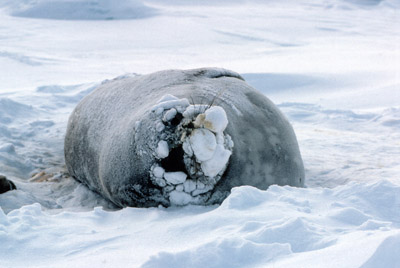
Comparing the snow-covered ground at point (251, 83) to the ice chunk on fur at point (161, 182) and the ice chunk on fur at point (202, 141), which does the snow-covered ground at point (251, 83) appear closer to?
the ice chunk on fur at point (161, 182)

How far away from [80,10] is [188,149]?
1025 cm

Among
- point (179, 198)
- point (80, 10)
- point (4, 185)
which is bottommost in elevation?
point (4, 185)

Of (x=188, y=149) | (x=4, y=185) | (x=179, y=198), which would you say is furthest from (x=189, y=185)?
(x=4, y=185)

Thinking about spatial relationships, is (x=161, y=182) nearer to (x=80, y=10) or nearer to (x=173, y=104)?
(x=173, y=104)

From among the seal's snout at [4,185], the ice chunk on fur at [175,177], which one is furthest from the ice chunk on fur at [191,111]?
the seal's snout at [4,185]

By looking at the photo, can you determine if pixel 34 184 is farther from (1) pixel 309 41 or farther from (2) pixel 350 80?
(1) pixel 309 41

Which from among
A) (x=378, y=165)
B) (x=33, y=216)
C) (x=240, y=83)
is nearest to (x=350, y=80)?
(x=378, y=165)

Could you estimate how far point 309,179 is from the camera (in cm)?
331

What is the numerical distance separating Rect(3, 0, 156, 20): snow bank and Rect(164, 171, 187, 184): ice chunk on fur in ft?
32.2

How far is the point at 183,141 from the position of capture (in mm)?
2174

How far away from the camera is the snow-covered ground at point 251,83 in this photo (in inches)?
60.9

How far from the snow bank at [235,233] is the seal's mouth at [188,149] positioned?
79 millimetres

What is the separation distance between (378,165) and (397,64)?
13.5 ft

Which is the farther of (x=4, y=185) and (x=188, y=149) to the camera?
(x=4, y=185)
